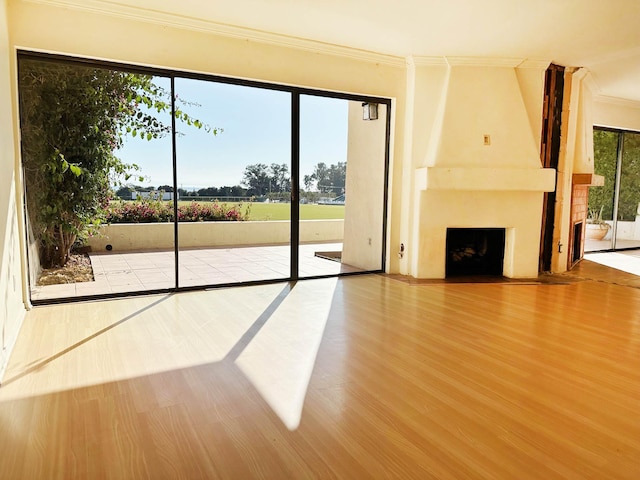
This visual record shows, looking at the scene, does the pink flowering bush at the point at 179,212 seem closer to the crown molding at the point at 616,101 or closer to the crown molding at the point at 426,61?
the crown molding at the point at 426,61

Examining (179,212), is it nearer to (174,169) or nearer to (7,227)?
(174,169)

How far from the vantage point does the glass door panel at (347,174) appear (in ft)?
18.5

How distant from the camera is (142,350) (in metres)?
2.87

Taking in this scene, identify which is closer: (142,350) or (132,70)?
(142,350)

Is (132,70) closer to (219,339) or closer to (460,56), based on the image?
(219,339)

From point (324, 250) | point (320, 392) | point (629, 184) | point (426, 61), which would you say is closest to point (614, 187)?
point (629, 184)

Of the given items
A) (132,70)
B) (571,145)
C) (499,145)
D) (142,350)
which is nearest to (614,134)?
(571,145)

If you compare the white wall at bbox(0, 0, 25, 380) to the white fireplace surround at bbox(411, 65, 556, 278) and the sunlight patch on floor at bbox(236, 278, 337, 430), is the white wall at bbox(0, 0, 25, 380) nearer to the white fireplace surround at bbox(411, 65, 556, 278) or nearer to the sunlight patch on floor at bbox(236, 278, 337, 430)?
the sunlight patch on floor at bbox(236, 278, 337, 430)

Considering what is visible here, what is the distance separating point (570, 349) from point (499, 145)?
9.67 ft

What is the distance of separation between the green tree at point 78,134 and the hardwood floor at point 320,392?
181 centimetres

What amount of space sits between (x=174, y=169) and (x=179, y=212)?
14.7 feet

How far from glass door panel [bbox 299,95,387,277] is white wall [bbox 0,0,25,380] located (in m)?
2.88

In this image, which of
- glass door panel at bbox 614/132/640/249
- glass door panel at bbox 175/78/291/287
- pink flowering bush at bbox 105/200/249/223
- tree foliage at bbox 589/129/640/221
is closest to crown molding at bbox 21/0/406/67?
glass door panel at bbox 175/78/291/287

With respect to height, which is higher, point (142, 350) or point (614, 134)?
point (614, 134)
